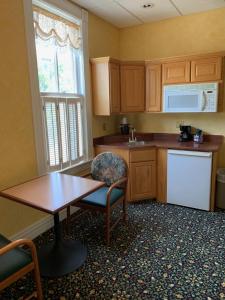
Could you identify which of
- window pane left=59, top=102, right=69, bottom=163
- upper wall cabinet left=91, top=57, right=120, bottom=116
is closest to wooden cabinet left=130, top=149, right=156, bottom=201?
upper wall cabinet left=91, top=57, right=120, bottom=116

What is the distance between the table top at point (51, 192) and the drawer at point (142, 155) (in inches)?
44.6

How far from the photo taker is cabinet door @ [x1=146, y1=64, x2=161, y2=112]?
3445 mm

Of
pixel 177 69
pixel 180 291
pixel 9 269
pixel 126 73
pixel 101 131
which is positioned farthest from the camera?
pixel 101 131

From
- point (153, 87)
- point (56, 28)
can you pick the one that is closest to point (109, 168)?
point (153, 87)

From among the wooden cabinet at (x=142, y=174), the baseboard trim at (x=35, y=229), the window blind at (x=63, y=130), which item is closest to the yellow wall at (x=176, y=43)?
the wooden cabinet at (x=142, y=174)

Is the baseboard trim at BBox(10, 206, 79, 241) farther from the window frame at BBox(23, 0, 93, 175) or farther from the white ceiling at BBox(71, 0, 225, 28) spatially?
the white ceiling at BBox(71, 0, 225, 28)

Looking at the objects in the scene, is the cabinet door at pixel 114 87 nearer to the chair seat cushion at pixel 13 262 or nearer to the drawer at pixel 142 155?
the drawer at pixel 142 155

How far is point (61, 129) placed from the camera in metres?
2.94

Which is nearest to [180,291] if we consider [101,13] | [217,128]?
[217,128]

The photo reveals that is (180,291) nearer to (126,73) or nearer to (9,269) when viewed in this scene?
(9,269)

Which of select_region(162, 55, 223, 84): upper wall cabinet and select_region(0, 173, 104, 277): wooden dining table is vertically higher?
select_region(162, 55, 223, 84): upper wall cabinet

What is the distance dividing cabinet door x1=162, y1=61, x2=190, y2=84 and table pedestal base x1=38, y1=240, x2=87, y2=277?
2499 millimetres

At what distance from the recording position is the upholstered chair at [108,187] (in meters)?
2.48

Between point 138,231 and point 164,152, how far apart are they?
3.85 ft
